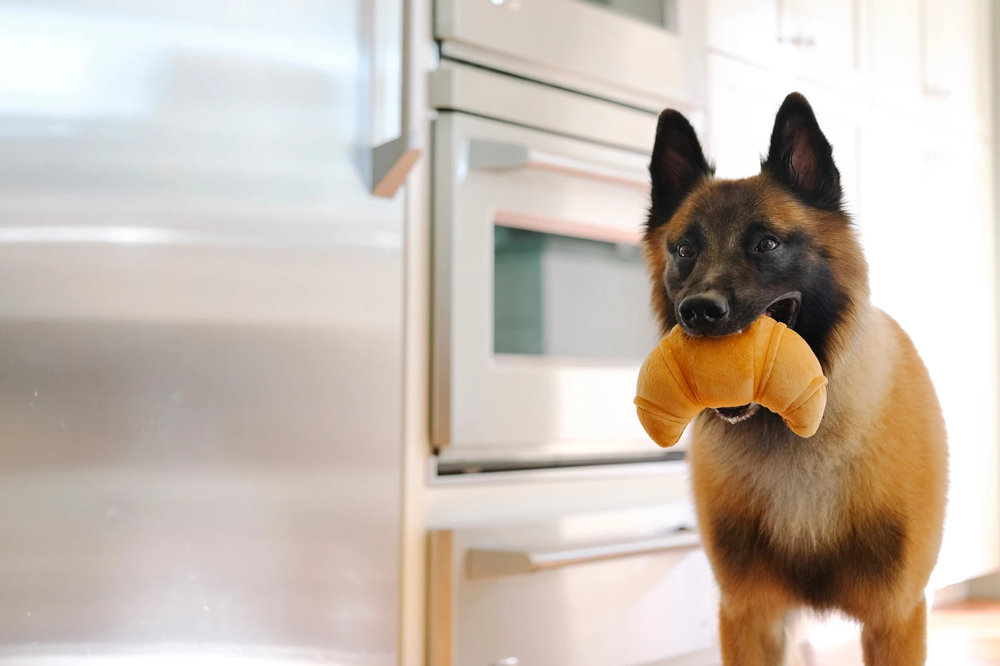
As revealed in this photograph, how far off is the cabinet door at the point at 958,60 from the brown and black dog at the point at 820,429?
2597 millimetres

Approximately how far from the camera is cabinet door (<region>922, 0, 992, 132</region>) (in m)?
3.04

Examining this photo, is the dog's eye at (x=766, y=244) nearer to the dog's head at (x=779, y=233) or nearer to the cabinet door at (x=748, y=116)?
the dog's head at (x=779, y=233)

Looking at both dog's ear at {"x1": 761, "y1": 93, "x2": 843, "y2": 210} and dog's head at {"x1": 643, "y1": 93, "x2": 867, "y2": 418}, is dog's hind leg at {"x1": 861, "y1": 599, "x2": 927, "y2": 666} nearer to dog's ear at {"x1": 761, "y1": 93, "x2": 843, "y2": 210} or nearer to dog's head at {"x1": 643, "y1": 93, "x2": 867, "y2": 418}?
dog's head at {"x1": 643, "y1": 93, "x2": 867, "y2": 418}

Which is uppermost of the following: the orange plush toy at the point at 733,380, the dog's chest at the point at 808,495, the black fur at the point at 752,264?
the black fur at the point at 752,264

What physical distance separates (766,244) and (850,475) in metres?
0.20

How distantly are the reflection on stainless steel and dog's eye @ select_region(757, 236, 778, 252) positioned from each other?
811 mm

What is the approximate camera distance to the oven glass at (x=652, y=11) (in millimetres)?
2051

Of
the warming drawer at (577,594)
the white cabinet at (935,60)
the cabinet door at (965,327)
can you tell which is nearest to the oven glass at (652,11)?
the white cabinet at (935,60)

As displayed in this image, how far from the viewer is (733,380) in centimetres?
56

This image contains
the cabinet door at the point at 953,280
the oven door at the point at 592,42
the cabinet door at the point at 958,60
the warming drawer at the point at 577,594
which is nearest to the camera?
the warming drawer at the point at 577,594

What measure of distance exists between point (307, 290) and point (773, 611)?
2.77 ft

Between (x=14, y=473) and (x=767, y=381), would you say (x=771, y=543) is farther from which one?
(x=14, y=473)

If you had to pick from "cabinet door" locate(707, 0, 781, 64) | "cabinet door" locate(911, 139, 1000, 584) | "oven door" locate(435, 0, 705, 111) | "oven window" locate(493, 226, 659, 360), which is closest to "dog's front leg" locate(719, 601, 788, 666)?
"oven window" locate(493, 226, 659, 360)

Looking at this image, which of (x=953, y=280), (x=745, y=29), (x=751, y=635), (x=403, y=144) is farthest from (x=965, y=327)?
(x=751, y=635)
